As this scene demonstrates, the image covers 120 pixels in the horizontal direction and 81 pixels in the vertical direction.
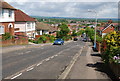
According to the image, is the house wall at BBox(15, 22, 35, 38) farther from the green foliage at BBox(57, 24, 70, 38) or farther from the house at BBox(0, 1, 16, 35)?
the green foliage at BBox(57, 24, 70, 38)

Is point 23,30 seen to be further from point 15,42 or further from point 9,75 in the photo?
point 9,75

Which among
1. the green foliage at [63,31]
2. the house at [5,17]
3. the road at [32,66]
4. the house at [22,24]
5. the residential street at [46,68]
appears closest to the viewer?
the residential street at [46,68]

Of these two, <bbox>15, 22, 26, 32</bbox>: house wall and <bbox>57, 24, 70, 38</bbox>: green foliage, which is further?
<bbox>57, 24, 70, 38</bbox>: green foliage

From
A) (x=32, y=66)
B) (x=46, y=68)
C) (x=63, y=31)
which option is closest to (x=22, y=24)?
(x=63, y=31)

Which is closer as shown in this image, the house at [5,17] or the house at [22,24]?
the house at [5,17]

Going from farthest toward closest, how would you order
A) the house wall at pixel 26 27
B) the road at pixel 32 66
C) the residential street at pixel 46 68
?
the house wall at pixel 26 27 < the road at pixel 32 66 < the residential street at pixel 46 68

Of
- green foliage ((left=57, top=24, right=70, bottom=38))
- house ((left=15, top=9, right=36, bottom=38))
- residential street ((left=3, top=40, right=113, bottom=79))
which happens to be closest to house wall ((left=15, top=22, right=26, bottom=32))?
house ((left=15, top=9, right=36, bottom=38))

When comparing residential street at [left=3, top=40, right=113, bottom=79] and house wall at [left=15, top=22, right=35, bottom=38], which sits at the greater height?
house wall at [left=15, top=22, right=35, bottom=38]

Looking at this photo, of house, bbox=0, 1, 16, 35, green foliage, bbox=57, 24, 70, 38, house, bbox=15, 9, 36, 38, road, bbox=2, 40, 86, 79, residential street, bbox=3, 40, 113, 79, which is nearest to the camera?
residential street, bbox=3, 40, 113, 79

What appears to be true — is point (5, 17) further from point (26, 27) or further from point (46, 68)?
point (46, 68)

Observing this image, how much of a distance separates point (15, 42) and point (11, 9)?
7.29 metres

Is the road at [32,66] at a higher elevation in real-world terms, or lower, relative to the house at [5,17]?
lower

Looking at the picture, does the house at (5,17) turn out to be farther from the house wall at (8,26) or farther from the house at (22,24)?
the house at (22,24)

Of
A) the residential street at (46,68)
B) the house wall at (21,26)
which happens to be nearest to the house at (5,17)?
the house wall at (21,26)
